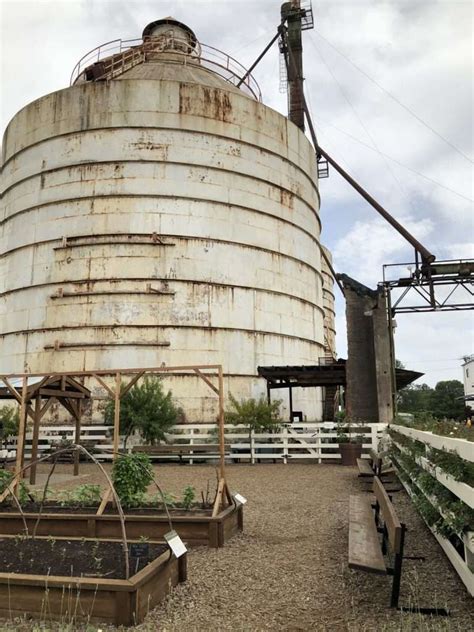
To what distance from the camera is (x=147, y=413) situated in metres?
18.5

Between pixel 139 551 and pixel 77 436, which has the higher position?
pixel 77 436

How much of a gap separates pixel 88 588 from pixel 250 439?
44.0 ft

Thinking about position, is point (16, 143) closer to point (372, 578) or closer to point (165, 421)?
point (165, 421)

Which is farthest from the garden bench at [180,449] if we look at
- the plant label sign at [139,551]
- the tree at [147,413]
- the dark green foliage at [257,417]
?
the plant label sign at [139,551]

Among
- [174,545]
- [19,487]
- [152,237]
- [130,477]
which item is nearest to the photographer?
[174,545]

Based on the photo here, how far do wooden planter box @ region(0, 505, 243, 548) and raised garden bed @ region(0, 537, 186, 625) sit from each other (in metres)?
1.49

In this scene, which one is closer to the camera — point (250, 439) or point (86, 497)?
point (86, 497)

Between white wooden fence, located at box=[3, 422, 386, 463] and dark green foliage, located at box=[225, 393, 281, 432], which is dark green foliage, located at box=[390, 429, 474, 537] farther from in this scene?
dark green foliage, located at box=[225, 393, 281, 432]

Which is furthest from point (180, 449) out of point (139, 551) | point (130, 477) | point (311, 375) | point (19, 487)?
point (139, 551)

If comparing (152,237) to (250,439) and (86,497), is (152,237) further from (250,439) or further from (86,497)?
(86,497)

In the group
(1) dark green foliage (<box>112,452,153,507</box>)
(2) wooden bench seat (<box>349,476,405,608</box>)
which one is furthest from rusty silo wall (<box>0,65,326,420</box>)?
(2) wooden bench seat (<box>349,476,405,608</box>)

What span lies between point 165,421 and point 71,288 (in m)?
6.94

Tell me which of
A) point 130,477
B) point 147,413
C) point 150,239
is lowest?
point 130,477

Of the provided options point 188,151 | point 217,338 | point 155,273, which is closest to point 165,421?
point 217,338
